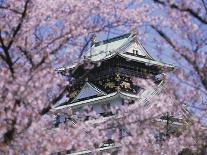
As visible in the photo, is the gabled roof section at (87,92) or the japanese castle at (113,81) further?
the gabled roof section at (87,92)

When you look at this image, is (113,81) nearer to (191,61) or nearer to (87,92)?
(87,92)

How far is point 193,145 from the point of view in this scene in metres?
12.3

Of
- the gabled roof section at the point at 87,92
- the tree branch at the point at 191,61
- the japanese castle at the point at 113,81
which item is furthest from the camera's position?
the gabled roof section at the point at 87,92

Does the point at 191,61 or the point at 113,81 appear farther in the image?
the point at 113,81

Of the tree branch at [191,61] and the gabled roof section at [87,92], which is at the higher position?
the gabled roof section at [87,92]

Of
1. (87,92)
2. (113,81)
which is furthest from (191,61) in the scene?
(87,92)

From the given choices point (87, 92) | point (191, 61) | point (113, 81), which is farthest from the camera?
point (87, 92)

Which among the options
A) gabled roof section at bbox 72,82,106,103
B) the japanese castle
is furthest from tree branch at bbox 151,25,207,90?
gabled roof section at bbox 72,82,106,103

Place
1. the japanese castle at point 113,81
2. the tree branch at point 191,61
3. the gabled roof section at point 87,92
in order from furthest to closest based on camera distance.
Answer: the gabled roof section at point 87,92, the japanese castle at point 113,81, the tree branch at point 191,61

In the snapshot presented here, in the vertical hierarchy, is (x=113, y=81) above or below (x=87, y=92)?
above

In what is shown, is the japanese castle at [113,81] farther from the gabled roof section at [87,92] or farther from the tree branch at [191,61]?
the tree branch at [191,61]

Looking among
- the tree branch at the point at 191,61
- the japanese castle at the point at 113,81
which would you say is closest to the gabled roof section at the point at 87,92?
the japanese castle at the point at 113,81

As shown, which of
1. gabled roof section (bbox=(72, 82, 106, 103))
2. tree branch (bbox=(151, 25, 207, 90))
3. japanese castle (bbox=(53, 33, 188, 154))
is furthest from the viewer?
gabled roof section (bbox=(72, 82, 106, 103))

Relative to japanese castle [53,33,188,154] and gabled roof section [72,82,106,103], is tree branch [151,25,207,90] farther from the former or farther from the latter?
gabled roof section [72,82,106,103]
